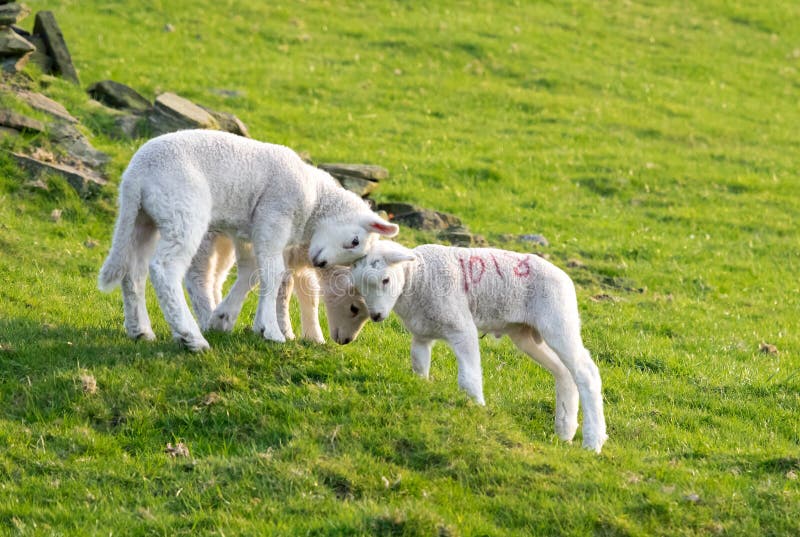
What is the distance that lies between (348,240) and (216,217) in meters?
1.16

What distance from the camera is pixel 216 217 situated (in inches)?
392

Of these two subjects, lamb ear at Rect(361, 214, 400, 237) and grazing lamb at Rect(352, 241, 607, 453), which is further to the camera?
lamb ear at Rect(361, 214, 400, 237)

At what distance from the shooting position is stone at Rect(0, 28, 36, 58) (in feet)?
59.5

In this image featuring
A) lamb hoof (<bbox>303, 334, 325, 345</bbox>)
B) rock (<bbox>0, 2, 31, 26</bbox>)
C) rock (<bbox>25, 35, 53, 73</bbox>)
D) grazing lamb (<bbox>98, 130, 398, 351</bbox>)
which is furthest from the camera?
rock (<bbox>25, 35, 53, 73</bbox>)

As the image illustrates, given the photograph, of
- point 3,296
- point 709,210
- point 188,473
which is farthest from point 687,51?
point 188,473

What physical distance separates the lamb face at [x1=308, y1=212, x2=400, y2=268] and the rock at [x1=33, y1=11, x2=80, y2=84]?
11.5 metres

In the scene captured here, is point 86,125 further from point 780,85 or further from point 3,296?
point 780,85

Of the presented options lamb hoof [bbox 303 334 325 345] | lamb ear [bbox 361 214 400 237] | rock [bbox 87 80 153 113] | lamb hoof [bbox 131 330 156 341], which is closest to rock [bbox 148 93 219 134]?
rock [bbox 87 80 153 113]

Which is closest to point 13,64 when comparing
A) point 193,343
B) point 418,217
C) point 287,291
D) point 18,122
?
point 18,122

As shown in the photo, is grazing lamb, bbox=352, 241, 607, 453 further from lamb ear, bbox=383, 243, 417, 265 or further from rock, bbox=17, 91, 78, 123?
rock, bbox=17, 91, 78, 123

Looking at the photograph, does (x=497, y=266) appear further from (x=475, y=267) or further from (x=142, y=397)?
(x=142, y=397)

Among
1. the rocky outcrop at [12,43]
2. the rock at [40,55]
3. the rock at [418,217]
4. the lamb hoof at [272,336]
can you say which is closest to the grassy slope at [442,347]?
the lamb hoof at [272,336]

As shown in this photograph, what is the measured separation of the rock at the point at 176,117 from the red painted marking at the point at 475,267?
870 cm

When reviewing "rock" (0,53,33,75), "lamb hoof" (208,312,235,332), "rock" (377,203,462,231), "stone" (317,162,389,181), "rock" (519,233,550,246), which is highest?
"rock" (0,53,33,75)
